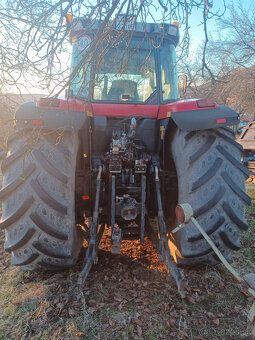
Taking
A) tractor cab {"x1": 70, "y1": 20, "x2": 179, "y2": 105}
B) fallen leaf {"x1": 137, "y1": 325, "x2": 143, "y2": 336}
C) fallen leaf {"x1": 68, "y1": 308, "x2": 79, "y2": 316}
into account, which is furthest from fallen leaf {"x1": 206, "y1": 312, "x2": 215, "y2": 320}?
tractor cab {"x1": 70, "y1": 20, "x2": 179, "y2": 105}

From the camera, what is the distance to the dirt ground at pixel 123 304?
1.90 meters

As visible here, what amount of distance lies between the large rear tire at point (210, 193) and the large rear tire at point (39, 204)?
988mm

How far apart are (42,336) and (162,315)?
867 millimetres

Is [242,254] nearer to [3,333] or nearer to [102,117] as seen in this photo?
[102,117]

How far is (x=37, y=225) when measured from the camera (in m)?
2.13

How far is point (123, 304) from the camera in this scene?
2.17 meters

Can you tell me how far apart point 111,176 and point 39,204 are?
80cm

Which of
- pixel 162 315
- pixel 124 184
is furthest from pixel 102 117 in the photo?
pixel 162 315

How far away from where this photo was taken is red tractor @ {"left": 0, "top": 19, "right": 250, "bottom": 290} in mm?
2146

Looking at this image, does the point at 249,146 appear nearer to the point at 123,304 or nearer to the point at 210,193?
the point at 210,193

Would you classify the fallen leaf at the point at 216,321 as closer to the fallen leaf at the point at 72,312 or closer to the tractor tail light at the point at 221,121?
the fallen leaf at the point at 72,312

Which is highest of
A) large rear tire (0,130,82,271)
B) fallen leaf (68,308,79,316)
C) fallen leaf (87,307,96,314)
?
large rear tire (0,130,82,271)

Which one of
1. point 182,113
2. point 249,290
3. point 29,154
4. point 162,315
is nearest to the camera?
point 249,290

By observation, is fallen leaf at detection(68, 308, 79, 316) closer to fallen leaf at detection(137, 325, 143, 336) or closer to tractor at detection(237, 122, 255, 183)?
fallen leaf at detection(137, 325, 143, 336)
